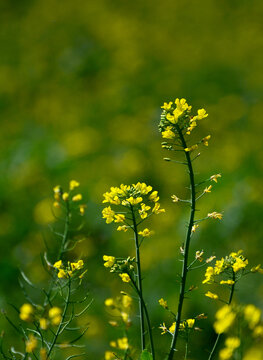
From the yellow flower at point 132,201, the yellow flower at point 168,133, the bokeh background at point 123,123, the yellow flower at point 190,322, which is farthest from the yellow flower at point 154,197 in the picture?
the bokeh background at point 123,123

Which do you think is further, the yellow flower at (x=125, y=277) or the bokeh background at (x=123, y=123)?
the bokeh background at (x=123, y=123)

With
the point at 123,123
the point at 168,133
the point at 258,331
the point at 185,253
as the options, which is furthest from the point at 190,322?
the point at 123,123

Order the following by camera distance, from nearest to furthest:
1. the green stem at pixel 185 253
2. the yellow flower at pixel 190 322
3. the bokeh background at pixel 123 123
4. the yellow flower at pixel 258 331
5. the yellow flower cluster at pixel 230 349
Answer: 1. the yellow flower cluster at pixel 230 349
2. the yellow flower at pixel 258 331
3. the green stem at pixel 185 253
4. the yellow flower at pixel 190 322
5. the bokeh background at pixel 123 123

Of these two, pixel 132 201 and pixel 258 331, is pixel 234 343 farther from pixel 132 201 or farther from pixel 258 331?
pixel 132 201

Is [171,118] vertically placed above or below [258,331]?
above

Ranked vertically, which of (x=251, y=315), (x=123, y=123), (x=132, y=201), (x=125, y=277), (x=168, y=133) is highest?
(x=123, y=123)

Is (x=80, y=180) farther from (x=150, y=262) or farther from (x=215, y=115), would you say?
(x=215, y=115)

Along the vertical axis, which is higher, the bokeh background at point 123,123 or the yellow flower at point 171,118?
the bokeh background at point 123,123

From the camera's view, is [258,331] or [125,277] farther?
[125,277]

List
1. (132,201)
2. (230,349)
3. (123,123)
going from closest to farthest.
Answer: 1. (230,349)
2. (132,201)
3. (123,123)

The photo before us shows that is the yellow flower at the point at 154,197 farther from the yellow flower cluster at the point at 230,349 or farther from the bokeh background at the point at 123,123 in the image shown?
the bokeh background at the point at 123,123
